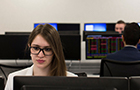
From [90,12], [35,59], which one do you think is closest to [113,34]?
[35,59]

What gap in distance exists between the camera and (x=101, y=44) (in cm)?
251

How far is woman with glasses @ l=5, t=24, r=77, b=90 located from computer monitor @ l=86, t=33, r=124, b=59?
129 cm

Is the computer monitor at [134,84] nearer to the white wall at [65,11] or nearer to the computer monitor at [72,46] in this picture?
the computer monitor at [72,46]

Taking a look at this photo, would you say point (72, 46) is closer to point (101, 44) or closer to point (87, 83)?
point (101, 44)

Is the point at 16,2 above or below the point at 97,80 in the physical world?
above

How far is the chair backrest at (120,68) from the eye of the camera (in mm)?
1607

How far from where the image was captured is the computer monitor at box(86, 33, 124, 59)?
2.50 metres

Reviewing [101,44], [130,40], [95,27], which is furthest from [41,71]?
[95,27]

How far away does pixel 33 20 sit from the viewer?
573 cm

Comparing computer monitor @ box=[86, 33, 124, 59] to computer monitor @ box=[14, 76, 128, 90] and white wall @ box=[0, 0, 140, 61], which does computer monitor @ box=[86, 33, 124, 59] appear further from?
white wall @ box=[0, 0, 140, 61]

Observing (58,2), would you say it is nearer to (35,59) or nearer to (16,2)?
(16,2)

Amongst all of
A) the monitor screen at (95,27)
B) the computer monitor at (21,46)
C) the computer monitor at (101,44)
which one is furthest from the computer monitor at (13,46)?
the monitor screen at (95,27)

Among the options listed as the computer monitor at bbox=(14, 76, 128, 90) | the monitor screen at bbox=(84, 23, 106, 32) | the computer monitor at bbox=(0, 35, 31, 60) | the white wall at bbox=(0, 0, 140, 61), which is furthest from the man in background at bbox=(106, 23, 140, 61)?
the white wall at bbox=(0, 0, 140, 61)

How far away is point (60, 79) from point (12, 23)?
5.42 meters
